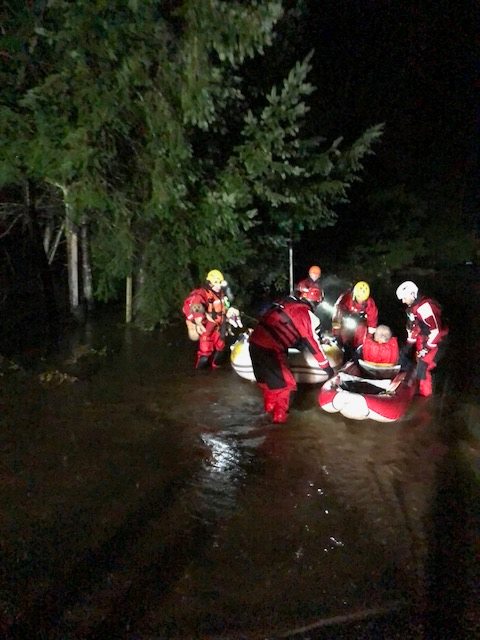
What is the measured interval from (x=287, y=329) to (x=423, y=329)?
2.08 meters

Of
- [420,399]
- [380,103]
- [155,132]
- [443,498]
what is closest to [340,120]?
[380,103]

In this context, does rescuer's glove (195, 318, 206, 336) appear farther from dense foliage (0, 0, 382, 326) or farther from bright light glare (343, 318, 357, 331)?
dense foliage (0, 0, 382, 326)

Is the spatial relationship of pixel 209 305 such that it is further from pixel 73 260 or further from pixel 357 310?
pixel 73 260

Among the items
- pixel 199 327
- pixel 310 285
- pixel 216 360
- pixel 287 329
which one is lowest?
pixel 216 360

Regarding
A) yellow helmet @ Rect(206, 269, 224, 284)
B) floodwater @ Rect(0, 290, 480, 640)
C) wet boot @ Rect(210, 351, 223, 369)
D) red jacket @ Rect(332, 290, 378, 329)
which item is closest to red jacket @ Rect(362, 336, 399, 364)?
floodwater @ Rect(0, 290, 480, 640)

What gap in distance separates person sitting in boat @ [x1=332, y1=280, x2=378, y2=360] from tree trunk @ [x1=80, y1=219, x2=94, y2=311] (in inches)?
241

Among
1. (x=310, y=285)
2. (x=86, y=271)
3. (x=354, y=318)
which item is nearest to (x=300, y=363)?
(x=354, y=318)

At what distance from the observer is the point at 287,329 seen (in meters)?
6.81

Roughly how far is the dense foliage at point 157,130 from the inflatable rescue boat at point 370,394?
4.16 m

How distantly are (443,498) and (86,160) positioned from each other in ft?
24.2

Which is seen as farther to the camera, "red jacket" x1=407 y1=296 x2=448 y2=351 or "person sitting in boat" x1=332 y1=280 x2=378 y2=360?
"person sitting in boat" x1=332 y1=280 x2=378 y2=360

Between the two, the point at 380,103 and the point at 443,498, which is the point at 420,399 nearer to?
the point at 443,498

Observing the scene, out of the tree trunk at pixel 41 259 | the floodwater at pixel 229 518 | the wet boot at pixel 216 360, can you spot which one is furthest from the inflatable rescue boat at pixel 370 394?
the tree trunk at pixel 41 259

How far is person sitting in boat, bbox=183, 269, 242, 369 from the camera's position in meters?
8.70
